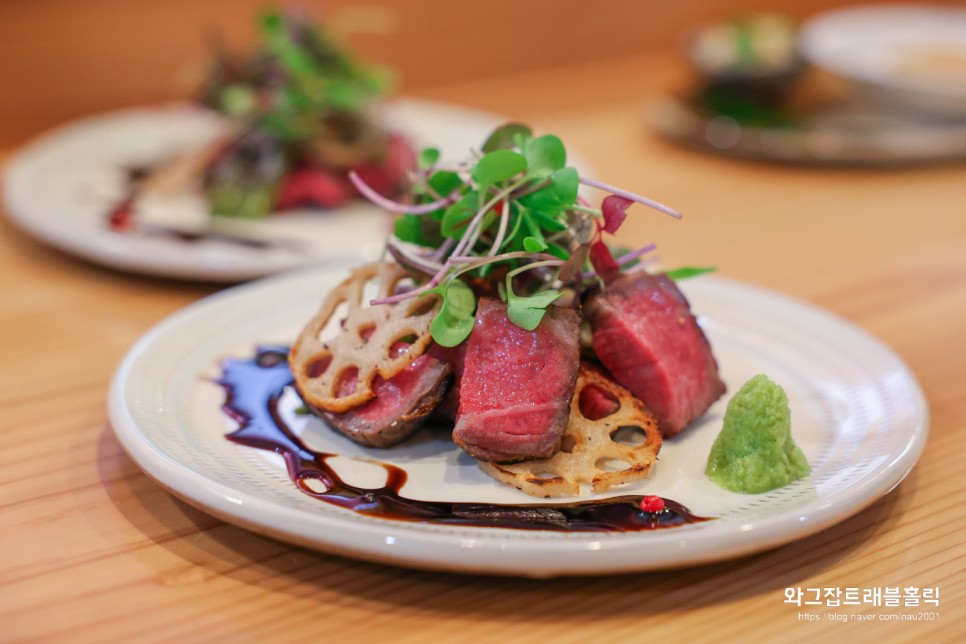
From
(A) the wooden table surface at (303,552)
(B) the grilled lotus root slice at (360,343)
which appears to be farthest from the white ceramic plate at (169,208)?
(B) the grilled lotus root slice at (360,343)

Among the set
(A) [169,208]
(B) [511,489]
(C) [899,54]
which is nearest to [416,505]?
(B) [511,489]

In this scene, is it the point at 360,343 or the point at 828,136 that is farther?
the point at 828,136

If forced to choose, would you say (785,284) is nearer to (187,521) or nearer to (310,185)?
(310,185)

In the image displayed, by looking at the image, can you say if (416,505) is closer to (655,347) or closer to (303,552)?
(303,552)

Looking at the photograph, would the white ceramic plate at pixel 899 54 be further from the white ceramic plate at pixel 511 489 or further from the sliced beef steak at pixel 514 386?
the sliced beef steak at pixel 514 386

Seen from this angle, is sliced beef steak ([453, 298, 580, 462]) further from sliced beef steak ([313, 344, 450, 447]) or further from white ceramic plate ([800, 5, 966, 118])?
white ceramic plate ([800, 5, 966, 118])

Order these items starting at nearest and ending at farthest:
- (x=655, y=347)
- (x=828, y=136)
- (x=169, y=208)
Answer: (x=655, y=347) < (x=169, y=208) < (x=828, y=136)
